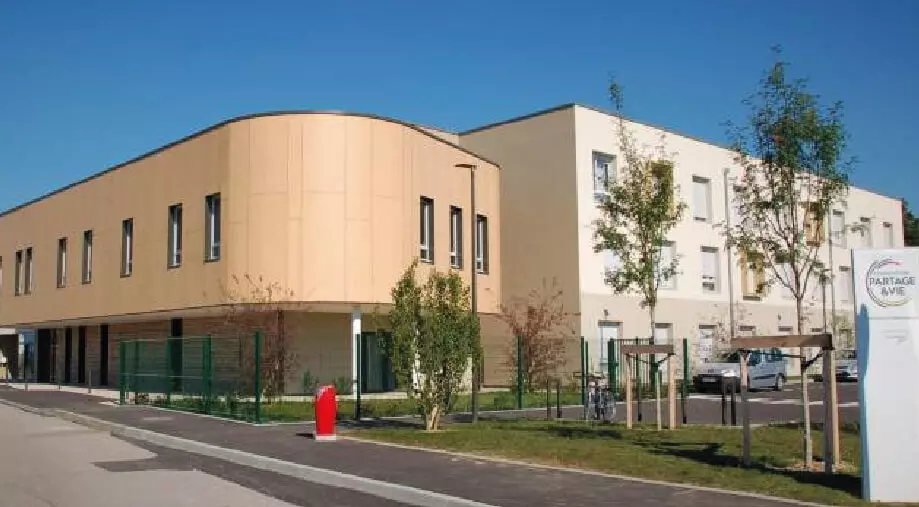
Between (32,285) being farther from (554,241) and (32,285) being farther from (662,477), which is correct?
(662,477)

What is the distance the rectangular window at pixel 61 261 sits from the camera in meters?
41.5

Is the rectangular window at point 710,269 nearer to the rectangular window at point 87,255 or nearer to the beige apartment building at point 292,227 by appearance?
the beige apartment building at point 292,227

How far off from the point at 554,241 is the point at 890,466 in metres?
26.5

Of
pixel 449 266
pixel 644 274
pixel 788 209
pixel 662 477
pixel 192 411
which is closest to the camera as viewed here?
pixel 662 477

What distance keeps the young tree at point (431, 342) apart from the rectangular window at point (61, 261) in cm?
2956

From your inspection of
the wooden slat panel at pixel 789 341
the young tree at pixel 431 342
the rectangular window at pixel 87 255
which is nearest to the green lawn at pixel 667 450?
the young tree at pixel 431 342

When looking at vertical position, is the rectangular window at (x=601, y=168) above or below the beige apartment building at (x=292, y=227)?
above

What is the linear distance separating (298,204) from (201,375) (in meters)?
7.84

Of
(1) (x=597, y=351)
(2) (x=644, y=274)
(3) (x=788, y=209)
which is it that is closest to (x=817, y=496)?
(3) (x=788, y=209)

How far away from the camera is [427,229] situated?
32094mm

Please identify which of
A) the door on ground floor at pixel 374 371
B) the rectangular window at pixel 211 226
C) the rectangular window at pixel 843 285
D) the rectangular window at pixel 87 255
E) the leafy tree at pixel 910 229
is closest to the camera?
the rectangular window at pixel 211 226

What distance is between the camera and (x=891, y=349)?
31.0 feet

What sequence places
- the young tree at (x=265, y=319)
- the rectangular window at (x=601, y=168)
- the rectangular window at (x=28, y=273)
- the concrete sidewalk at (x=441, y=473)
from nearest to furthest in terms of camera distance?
1. the concrete sidewalk at (x=441, y=473)
2. the young tree at (x=265, y=319)
3. the rectangular window at (x=601, y=168)
4. the rectangular window at (x=28, y=273)

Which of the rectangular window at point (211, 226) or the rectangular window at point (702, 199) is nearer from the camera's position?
the rectangular window at point (211, 226)
